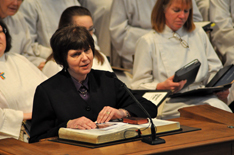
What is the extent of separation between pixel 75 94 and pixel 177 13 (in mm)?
1785

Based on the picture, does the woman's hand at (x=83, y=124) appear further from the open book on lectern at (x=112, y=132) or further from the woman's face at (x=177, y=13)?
the woman's face at (x=177, y=13)

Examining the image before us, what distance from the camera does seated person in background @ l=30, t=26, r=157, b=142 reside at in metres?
2.13

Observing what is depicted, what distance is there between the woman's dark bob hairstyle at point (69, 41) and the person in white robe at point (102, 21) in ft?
9.27

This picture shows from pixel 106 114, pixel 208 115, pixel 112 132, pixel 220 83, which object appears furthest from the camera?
pixel 220 83

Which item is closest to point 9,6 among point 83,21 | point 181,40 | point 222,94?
point 83,21

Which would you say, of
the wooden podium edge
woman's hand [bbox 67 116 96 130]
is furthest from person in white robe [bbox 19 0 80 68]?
woman's hand [bbox 67 116 96 130]

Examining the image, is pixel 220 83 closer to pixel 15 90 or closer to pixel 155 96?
pixel 155 96

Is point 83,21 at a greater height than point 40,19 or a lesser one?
greater

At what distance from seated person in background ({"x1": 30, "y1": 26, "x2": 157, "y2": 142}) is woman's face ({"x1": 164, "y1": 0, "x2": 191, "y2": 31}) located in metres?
1.48

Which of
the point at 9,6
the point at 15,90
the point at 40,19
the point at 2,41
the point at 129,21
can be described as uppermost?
the point at 9,6

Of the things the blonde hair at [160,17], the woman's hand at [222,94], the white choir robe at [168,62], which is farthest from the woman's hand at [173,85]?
the blonde hair at [160,17]

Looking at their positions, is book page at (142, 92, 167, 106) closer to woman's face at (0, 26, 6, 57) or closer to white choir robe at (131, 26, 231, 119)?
white choir robe at (131, 26, 231, 119)

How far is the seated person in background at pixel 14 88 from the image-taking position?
109 inches

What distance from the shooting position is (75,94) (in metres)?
2.23
